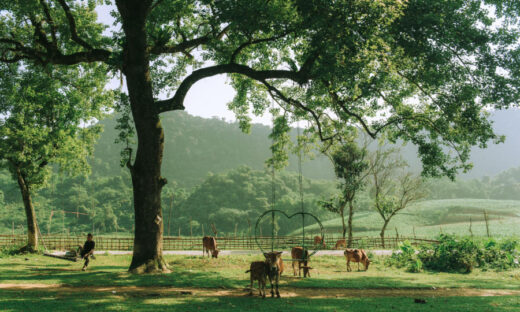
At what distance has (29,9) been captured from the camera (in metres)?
14.0

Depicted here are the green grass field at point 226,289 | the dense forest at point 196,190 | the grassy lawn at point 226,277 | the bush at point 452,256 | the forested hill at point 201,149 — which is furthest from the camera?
the forested hill at point 201,149

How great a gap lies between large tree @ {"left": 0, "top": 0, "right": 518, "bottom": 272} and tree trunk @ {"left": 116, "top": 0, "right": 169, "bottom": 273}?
33mm

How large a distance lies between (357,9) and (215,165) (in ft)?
318

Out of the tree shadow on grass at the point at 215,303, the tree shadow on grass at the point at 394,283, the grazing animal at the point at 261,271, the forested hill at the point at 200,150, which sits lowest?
the tree shadow on grass at the point at 394,283

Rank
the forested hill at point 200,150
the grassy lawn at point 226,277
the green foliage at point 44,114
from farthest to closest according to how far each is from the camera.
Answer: the forested hill at point 200,150 → the green foliage at point 44,114 → the grassy lawn at point 226,277

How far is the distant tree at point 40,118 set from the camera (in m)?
19.2

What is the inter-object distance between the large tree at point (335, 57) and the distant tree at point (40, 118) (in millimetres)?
3234

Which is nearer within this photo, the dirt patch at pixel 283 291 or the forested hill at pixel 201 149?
the dirt patch at pixel 283 291

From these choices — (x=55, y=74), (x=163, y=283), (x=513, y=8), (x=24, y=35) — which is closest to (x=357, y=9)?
(x=513, y=8)

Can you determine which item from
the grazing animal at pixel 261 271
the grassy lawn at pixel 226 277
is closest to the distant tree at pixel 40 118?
the grassy lawn at pixel 226 277

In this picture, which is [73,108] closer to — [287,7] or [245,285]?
[287,7]

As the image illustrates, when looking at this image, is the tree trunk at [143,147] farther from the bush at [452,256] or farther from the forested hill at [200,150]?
the forested hill at [200,150]

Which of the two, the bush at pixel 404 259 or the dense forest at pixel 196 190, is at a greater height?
the dense forest at pixel 196 190

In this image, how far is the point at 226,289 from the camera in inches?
416
